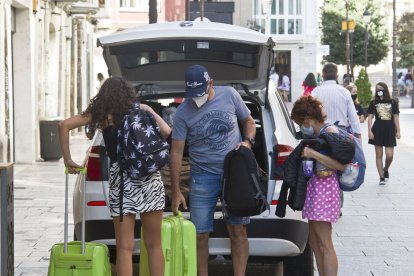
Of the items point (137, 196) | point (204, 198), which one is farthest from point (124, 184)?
point (204, 198)

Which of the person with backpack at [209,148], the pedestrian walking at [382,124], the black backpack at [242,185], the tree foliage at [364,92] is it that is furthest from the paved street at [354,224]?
the tree foliage at [364,92]

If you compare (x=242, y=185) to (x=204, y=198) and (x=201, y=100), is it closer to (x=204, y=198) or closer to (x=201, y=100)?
(x=204, y=198)

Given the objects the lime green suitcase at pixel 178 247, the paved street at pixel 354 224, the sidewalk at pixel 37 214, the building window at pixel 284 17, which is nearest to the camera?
the lime green suitcase at pixel 178 247

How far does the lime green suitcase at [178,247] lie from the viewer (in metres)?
7.57

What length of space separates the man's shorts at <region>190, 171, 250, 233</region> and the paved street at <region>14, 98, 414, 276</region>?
196 cm

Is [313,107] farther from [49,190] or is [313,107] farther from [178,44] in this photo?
[49,190]

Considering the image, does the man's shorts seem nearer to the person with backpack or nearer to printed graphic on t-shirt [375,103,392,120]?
the person with backpack

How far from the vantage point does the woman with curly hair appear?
7227mm

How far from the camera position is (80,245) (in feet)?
23.4

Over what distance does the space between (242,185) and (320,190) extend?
0.59 m

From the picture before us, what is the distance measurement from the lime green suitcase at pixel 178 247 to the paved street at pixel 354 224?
2.02m

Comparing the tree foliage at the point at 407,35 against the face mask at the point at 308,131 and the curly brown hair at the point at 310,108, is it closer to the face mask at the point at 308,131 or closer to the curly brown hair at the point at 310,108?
the face mask at the point at 308,131

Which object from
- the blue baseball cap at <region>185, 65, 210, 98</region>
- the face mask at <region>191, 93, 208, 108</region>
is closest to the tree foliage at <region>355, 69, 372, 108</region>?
the face mask at <region>191, 93, 208, 108</region>

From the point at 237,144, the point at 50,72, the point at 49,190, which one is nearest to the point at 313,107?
the point at 237,144
